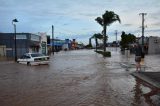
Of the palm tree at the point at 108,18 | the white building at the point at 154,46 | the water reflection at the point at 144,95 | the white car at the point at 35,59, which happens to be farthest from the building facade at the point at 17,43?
the water reflection at the point at 144,95

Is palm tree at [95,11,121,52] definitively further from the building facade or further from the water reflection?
the water reflection

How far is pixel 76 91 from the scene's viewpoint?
1499 centimetres

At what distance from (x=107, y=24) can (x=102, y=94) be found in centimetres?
6446

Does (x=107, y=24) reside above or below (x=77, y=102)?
above

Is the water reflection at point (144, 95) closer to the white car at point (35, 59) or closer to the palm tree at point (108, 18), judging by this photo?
the white car at point (35, 59)

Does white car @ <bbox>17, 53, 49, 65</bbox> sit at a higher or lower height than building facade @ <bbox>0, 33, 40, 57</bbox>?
lower

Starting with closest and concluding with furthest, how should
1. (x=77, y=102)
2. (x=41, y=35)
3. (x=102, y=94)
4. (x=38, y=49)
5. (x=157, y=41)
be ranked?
1. (x=77, y=102)
2. (x=102, y=94)
3. (x=157, y=41)
4. (x=38, y=49)
5. (x=41, y=35)

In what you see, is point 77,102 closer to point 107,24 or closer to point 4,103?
point 4,103

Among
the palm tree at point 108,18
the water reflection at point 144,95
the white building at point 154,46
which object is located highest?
the palm tree at point 108,18

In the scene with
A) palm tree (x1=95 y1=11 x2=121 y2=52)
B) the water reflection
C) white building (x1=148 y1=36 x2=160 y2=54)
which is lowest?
the water reflection

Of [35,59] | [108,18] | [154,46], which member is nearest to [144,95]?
[35,59]

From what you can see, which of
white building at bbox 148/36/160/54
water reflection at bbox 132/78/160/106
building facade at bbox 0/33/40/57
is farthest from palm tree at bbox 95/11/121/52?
water reflection at bbox 132/78/160/106

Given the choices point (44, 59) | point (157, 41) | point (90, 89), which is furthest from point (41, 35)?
point (90, 89)

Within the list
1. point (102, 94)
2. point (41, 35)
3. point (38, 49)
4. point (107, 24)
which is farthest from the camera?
point (41, 35)
